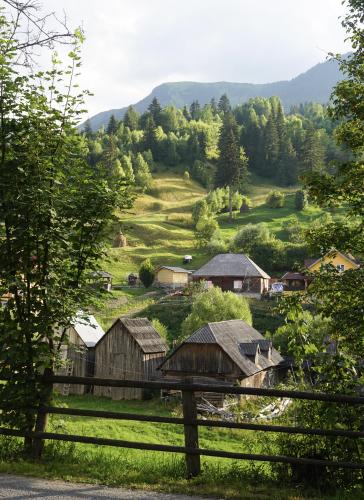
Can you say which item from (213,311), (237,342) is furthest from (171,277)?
(237,342)

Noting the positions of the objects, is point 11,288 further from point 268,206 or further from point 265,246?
point 268,206

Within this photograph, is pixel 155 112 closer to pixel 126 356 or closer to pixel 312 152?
pixel 312 152

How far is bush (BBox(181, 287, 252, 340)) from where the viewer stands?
5003 cm

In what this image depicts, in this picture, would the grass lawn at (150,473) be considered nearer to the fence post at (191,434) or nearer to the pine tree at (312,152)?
the fence post at (191,434)

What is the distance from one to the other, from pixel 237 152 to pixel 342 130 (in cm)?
10838

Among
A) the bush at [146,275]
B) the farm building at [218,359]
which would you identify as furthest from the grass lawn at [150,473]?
the bush at [146,275]

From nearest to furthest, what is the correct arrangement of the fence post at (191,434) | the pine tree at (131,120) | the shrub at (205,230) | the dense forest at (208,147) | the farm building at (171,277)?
1. the fence post at (191,434)
2. the farm building at (171,277)
3. the shrub at (205,230)
4. the dense forest at (208,147)
5. the pine tree at (131,120)

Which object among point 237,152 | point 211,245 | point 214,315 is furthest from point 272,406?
point 237,152

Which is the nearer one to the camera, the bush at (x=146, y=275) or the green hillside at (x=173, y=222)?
the bush at (x=146, y=275)

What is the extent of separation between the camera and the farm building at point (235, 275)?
72.4m

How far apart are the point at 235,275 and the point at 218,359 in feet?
112

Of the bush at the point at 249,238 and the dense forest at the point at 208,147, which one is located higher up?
the dense forest at the point at 208,147

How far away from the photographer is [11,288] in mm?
8289

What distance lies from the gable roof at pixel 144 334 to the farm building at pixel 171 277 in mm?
29992
